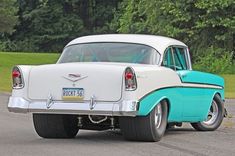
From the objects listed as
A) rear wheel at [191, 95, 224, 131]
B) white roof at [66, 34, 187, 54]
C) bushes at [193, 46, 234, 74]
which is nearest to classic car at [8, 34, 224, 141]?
white roof at [66, 34, 187, 54]

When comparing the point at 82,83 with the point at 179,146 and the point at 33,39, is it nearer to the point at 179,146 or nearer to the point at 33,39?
the point at 179,146

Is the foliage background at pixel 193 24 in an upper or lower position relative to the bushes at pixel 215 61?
upper

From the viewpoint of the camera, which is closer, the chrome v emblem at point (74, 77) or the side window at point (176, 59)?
the chrome v emblem at point (74, 77)

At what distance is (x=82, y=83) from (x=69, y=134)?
4.77ft

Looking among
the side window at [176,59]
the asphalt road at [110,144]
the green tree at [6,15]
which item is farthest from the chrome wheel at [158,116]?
the green tree at [6,15]

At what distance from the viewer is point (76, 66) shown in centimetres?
1027

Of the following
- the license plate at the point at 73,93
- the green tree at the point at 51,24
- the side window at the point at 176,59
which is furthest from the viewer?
the green tree at the point at 51,24

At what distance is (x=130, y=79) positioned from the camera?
9906 millimetres

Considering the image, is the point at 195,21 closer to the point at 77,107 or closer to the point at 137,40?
the point at 137,40

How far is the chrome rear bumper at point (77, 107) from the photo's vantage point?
9805 millimetres

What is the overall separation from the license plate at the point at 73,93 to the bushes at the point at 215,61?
135 feet

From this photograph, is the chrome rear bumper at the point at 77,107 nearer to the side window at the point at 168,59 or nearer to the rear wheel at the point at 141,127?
the rear wheel at the point at 141,127

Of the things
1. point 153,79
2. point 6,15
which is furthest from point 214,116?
point 6,15

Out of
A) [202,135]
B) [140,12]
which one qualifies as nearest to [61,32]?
[140,12]
